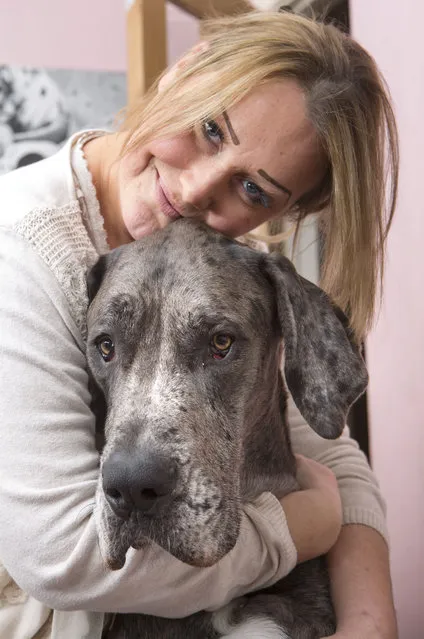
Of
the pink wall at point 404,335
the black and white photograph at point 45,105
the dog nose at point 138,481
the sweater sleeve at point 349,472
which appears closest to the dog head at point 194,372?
the dog nose at point 138,481

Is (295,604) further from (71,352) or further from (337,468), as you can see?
(71,352)

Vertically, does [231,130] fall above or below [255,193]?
above

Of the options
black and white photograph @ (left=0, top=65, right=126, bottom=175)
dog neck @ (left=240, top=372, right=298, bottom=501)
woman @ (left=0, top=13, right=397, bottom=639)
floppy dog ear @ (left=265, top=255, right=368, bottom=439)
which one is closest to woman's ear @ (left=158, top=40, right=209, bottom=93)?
woman @ (left=0, top=13, right=397, bottom=639)

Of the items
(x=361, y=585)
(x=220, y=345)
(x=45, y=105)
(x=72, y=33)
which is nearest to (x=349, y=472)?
(x=361, y=585)

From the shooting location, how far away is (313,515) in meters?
1.71

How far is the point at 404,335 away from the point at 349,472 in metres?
0.60

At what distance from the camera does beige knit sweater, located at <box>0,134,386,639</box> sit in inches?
52.6

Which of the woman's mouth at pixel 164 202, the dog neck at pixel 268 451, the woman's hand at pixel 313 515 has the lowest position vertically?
the woman's hand at pixel 313 515

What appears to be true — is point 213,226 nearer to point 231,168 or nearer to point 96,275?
point 231,168

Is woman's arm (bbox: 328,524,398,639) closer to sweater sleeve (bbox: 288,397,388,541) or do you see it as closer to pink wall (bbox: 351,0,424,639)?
sweater sleeve (bbox: 288,397,388,541)

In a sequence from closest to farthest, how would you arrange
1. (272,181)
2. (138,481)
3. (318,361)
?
(138,481), (318,361), (272,181)

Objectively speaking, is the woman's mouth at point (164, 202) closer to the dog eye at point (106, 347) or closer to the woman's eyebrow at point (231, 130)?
the woman's eyebrow at point (231, 130)

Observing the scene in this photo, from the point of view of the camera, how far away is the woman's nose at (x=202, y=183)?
5.50 ft

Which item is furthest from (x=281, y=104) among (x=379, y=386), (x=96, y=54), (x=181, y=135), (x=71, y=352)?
(x=96, y=54)
